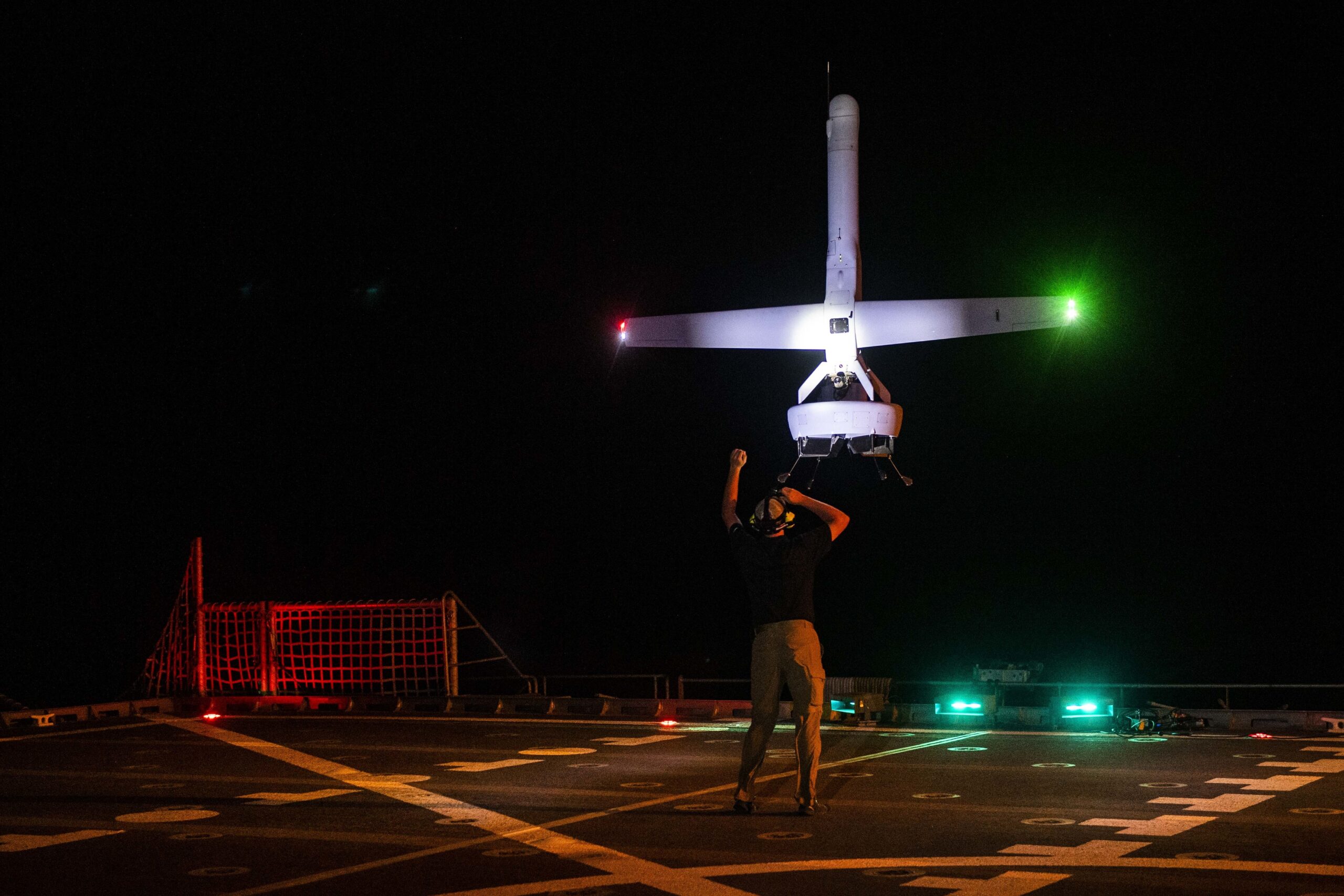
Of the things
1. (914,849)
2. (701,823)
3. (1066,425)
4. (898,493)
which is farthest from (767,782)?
(898,493)

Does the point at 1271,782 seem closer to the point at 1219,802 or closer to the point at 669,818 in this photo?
the point at 1219,802

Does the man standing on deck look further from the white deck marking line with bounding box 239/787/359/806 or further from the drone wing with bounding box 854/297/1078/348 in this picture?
the drone wing with bounding box 854/297/1078/348

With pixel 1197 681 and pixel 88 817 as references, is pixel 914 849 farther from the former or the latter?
pixel 1197 681

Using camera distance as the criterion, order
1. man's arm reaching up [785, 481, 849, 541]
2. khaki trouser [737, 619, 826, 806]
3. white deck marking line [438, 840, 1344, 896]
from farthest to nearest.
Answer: man's arm reaching up [785, 481, 849, 541] < khaki trouser [737, 619, 826, 806] < white deck marking line [438, 840, 1344, 896]

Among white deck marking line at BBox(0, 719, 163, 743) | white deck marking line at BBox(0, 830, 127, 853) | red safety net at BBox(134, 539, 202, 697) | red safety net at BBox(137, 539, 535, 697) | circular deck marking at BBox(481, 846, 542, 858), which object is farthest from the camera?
red safety net at BBox(134, 539, 202, 697)

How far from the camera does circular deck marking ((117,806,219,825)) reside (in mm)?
10836

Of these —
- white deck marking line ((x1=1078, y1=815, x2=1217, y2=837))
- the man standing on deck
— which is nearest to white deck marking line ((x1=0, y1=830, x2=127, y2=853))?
the man standing on deck

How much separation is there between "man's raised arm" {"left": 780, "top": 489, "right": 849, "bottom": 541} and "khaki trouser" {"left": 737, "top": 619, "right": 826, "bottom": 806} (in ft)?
2.58

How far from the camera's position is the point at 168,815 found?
11125 millimetres

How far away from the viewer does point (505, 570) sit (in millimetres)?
73625

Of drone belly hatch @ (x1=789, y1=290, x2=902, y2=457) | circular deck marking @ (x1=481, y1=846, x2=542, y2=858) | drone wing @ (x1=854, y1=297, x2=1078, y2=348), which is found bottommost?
circular deck marking @ (x1=481, y1=846, x2=542, y2=858)

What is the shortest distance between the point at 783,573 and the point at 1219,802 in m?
4.03

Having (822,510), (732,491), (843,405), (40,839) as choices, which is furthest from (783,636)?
(843,405)

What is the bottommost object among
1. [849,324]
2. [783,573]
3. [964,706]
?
[964,706]
